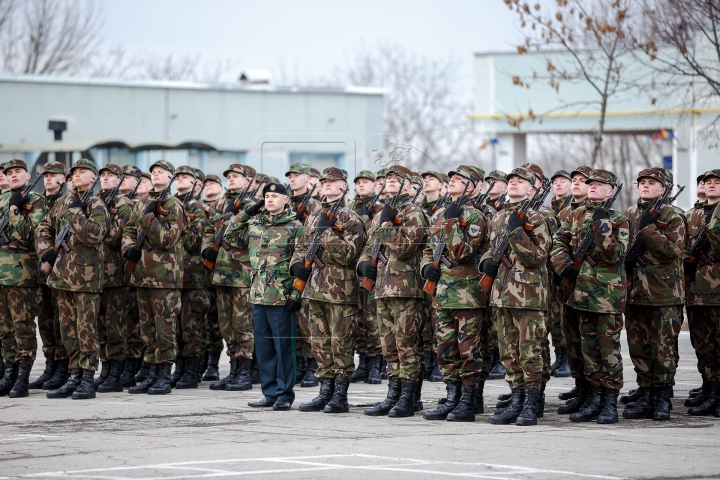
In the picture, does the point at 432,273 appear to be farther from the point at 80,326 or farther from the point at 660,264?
the point at 80,326

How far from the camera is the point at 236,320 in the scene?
500 inches

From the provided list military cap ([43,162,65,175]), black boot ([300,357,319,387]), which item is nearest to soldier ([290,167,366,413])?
black boot ([300,357,319,387])

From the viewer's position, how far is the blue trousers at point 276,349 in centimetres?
1089

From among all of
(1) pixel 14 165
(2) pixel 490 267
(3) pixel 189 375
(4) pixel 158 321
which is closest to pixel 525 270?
(2) pixel 490 267

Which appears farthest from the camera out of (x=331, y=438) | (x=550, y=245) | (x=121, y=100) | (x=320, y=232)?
(x=121, y=100)

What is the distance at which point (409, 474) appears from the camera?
7.40m

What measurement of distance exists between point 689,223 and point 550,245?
183cm

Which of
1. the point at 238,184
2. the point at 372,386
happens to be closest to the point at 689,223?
the point at 372,386

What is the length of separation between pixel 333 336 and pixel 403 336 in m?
0.70

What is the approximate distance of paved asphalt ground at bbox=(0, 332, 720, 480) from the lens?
7582mm

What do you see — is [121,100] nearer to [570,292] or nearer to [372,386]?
[372,386]

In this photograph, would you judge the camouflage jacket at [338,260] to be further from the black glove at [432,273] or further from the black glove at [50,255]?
the black glove at [50,255]

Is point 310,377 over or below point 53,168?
below

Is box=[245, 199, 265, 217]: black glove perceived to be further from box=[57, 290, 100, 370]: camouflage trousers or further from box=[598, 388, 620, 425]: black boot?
box=[598, 388, 620, 425]: black boot
